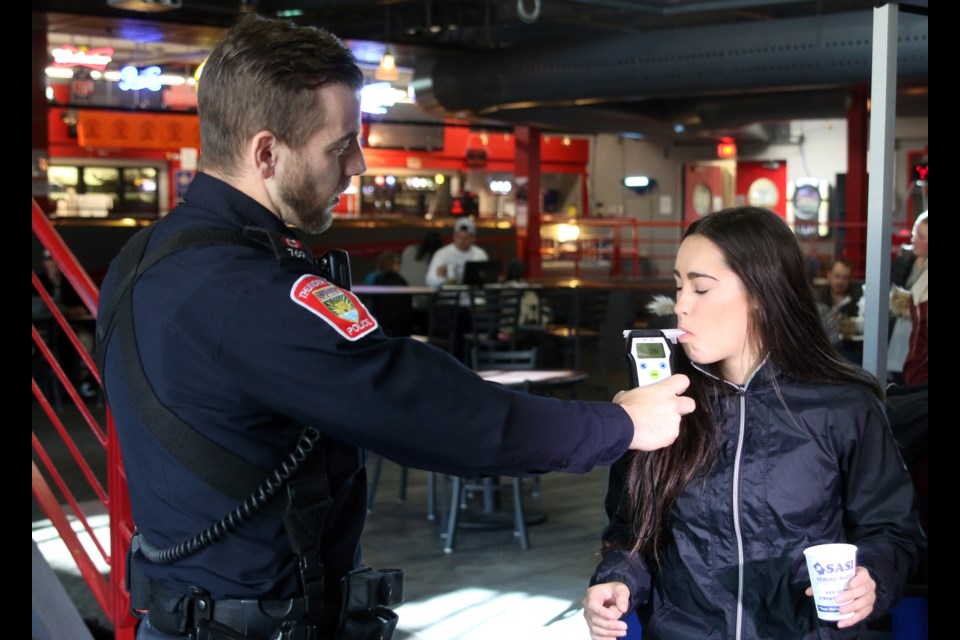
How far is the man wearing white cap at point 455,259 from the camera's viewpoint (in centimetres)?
1050

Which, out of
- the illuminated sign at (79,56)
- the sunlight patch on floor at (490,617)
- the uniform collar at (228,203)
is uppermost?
the illuminated sign at (79,56)

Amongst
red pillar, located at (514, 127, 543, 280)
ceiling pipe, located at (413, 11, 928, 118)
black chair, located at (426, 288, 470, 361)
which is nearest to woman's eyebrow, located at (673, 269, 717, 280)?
ceiling pipe, located at (413, 11, 928, 118)

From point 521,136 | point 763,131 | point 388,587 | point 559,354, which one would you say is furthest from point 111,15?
point 763,131

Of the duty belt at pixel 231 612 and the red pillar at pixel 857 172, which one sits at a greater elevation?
the red pillar at pixel 857 172

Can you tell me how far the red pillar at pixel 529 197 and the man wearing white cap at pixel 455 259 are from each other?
4598 millimetres

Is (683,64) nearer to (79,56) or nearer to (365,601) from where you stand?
(79,56)

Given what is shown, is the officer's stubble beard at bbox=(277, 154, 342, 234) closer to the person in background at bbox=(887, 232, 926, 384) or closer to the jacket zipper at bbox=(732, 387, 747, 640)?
the jacket zipper at bbox=(732, 387, 747, 640)

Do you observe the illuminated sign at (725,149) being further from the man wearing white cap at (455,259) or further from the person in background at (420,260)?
the man wearing white cap at (455,259)

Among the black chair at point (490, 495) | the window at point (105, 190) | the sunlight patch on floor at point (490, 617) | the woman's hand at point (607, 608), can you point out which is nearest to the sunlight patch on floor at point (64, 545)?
the sunlight patch on floor at point (490, 617)

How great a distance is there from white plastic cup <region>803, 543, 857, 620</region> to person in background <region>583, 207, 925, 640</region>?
0.12 m

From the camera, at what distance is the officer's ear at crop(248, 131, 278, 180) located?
140cm

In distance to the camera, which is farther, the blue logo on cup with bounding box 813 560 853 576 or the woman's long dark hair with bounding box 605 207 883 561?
the woman's long dark hair with bounding box 605 207 883 561

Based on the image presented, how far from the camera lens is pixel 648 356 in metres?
1.75

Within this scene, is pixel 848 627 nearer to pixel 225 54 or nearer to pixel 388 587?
pixel 388 587
